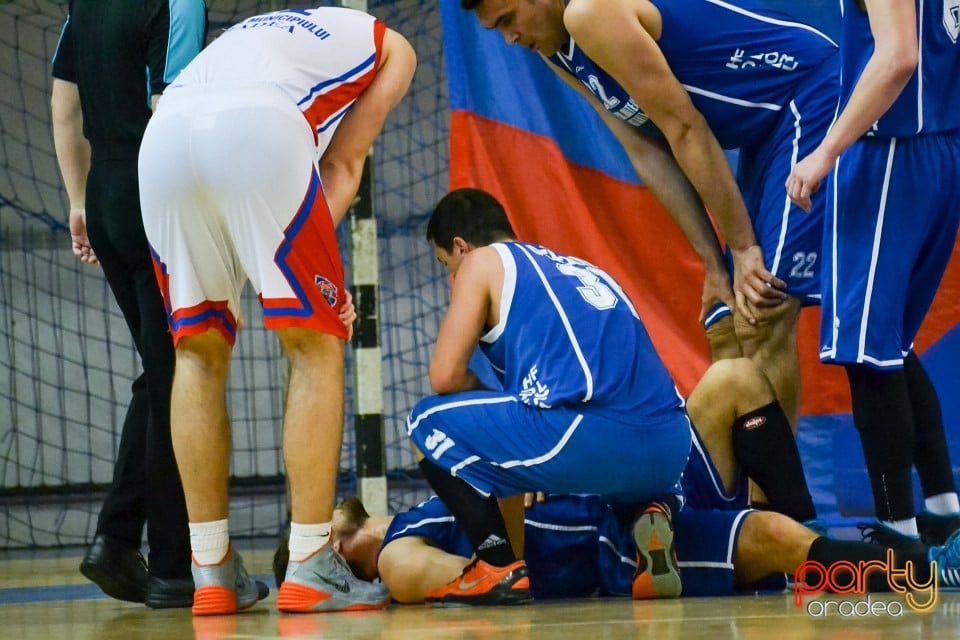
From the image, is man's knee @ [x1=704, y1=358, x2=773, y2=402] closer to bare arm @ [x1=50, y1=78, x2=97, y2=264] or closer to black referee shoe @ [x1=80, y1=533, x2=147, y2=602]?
black referee shoe @ [x1=80, y1=533, x2=147, y2=602]

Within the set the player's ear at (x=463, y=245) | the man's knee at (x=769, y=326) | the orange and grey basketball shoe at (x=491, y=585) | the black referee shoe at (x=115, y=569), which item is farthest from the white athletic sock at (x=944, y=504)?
the black referee shoe at (x=115, y=569)

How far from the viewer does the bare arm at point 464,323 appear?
10.2 feet

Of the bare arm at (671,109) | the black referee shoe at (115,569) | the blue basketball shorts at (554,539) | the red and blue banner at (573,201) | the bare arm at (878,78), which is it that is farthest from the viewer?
the red and blue banner at (573,201)

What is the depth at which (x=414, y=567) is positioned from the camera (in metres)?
3.12

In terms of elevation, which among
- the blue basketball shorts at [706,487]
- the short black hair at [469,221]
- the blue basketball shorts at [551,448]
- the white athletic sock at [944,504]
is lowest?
the white athletic sock at [944,504]

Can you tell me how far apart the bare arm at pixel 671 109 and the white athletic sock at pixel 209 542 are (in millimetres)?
1584

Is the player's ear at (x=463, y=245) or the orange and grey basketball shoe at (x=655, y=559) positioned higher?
the player's ear at (x=463, y=245)

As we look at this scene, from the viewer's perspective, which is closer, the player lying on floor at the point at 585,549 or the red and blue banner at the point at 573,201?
the player lying on floor at the point at 585,549

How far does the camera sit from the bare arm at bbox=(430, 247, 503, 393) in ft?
10.2

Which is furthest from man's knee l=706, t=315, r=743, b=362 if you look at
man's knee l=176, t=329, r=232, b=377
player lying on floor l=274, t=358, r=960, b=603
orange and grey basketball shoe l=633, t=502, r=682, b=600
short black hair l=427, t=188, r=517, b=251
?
man's knee l=176, t=329, r=232, b=377

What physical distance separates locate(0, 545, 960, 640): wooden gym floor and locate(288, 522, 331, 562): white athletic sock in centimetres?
14

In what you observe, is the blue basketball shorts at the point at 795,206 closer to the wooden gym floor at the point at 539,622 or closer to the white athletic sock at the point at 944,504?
the white athletic sock at the point at 944,504

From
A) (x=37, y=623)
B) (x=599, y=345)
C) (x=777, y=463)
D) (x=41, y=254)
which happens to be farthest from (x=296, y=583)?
(x=41, y=254)

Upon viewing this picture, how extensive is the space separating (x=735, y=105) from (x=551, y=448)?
4.36 feet
